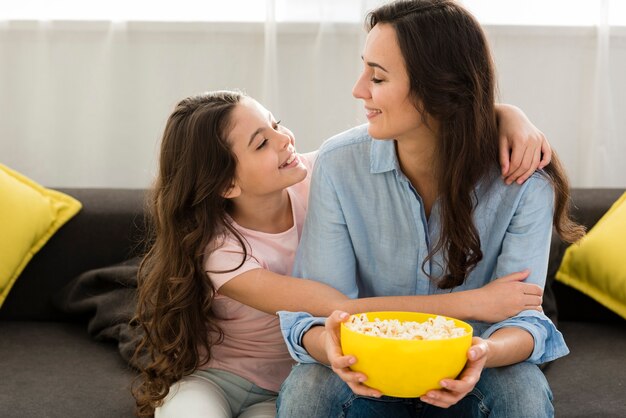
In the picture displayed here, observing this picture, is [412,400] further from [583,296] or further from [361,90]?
[583,296]

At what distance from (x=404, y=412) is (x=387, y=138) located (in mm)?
524

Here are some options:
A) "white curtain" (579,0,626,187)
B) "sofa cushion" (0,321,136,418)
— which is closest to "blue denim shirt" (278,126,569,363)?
"sofa cushion" (0,321,136,418)

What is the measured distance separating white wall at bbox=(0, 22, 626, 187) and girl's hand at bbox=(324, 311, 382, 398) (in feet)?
4.41

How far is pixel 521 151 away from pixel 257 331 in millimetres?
698

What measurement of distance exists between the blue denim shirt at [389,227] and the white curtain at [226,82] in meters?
0.99

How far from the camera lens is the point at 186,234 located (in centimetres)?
200

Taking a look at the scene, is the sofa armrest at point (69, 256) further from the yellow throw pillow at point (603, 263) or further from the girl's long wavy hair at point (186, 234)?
the yellow throw pillow at point (603, 263)

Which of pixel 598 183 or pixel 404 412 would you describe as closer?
pixel 404 412

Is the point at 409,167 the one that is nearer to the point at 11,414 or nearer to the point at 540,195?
the point at 540,195

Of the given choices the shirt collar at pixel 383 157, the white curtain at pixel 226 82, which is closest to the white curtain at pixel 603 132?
the white curtain at pixel 226 82

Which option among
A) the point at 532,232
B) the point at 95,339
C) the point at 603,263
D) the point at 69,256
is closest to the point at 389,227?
the point at 532,232

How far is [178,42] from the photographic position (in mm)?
2945

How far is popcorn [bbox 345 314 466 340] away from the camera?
1545 mm

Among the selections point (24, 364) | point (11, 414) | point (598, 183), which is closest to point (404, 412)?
point (11, 414)
